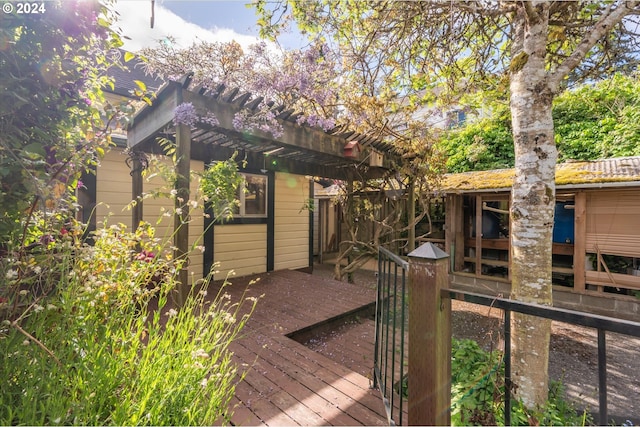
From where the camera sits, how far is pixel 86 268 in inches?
65.7

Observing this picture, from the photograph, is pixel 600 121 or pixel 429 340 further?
pixel 600 121

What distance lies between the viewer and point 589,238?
5863 mm

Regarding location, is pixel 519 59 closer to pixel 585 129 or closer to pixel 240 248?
pixel 240 248

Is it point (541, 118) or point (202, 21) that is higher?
point (202, 21)

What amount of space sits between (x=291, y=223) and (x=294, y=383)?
498 cm

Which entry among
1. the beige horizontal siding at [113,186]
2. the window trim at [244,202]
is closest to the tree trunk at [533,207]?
the window trim at [244,202]

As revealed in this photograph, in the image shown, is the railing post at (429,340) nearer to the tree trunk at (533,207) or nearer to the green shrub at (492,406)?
the green shrub at (492,406)

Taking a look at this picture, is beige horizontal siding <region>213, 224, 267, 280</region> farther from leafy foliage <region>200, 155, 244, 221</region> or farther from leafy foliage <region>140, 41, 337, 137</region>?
leafy foliage <region>200, 155, 244, 221</region>

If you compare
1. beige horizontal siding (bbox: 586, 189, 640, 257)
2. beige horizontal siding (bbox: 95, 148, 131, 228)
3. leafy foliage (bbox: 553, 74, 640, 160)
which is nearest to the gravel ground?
beige horizontal siding (bbox: 586, 189, 640, 257)

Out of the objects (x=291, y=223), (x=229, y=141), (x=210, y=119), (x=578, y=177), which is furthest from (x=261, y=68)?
(x=578, y=177)

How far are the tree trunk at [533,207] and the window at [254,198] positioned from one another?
4.92 metres

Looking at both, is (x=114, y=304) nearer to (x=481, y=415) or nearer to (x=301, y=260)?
(x=481, y=415)

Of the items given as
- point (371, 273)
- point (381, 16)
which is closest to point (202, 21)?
point (381, 16)

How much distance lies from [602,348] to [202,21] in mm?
5396
